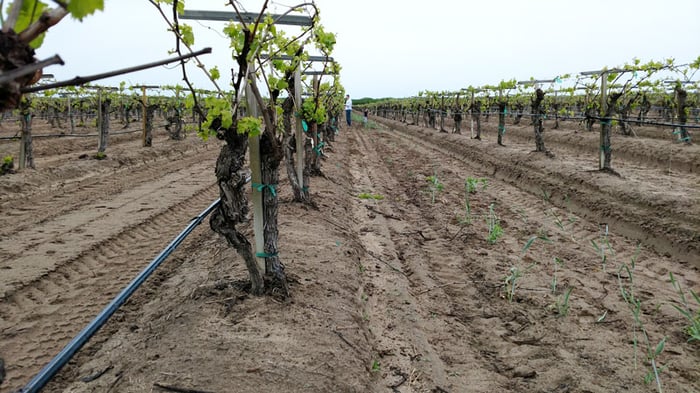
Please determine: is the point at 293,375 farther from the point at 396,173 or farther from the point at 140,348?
the point at 396,173

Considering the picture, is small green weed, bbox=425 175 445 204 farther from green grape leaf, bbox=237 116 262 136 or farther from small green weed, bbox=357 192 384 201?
green grape leaf, bbox=237 116 262 136

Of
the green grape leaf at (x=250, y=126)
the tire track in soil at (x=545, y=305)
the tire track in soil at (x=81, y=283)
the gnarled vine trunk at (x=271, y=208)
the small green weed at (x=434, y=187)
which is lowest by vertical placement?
the tire track in soil at (x=545, y=305)

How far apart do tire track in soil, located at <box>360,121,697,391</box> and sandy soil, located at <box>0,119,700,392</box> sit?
20mm

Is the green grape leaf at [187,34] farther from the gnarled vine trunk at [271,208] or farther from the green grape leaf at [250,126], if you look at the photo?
the gnarled vine trunk at [271,208]

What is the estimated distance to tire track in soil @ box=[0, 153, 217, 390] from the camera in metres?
3.79

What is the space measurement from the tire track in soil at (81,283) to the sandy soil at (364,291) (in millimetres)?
24

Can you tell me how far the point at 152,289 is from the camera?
484cm

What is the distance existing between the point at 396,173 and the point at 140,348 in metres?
9.96

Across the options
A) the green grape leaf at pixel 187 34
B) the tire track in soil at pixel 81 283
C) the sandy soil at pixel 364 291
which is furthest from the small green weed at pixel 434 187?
the green grape leaf at pixel 187 34

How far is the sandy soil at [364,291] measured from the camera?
3.36m

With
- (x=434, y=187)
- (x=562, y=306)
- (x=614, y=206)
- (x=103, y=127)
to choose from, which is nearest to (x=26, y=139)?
(x=103, y=127)

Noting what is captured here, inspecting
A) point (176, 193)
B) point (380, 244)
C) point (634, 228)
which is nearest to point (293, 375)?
point (380, 244)

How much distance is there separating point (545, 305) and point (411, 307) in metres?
1.31

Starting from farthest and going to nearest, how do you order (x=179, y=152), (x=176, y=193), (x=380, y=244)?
(x=179, y=152) → (x=176, y=193) → (x=380, y=244)
